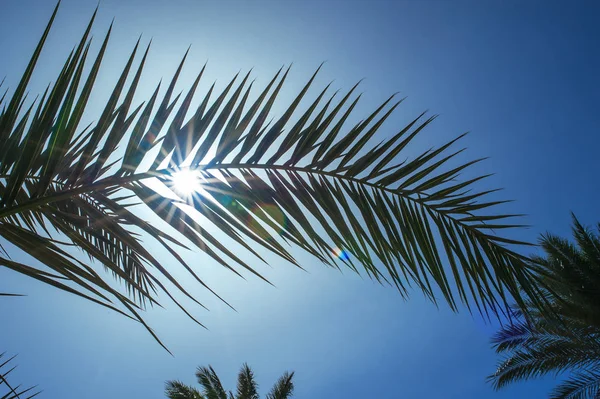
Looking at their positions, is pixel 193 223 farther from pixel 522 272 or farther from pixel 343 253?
pixel 522 272

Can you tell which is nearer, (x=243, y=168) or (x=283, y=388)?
(x=243, y=168)

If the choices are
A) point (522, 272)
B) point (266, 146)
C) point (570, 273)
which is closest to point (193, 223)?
point (266, 146)

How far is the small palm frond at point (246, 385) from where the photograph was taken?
533 inches

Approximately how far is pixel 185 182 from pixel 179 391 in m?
12.8

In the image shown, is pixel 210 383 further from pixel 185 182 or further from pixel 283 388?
pixel 185 182

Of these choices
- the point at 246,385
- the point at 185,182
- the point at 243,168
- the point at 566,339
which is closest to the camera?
the point at 185,182

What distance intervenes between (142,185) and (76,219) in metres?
0.23

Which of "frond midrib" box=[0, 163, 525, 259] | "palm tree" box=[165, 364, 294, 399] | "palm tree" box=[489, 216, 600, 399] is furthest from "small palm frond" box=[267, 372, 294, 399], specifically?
"frond midrib" box=[0, 163, 525, 259]

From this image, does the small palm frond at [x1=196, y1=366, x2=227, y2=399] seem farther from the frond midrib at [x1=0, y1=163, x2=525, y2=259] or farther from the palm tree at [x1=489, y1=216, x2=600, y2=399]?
the frond midrib at [x1=0, y1=163, x2=525, y2=259]

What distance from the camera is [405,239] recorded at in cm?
144

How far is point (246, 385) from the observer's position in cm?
1378

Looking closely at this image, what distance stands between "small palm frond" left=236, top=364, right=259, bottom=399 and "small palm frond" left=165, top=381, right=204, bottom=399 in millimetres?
1815

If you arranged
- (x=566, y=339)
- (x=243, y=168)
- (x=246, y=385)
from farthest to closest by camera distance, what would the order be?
(x=246, y=385)
(x=566, y=339)
(x=243, y=168)

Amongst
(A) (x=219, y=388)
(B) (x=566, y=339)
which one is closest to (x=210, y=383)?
(A) (x=219, y=388)
